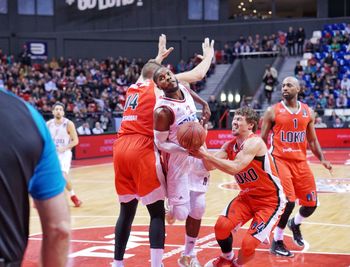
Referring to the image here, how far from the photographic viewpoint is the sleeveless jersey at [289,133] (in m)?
7.20

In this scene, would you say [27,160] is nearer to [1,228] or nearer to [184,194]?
[1,228]

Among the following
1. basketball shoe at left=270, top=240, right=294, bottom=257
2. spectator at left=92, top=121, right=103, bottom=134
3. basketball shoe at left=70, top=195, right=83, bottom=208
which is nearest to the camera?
basketball shoe at left=270, top=240, right=294, bottom=257

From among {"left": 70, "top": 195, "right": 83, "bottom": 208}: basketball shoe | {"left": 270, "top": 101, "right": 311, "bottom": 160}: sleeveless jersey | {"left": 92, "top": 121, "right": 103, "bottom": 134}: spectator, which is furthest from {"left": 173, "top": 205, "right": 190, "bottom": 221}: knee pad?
{"left": 92, "top": 121, "right": 103, "bottom": 134}: spectator

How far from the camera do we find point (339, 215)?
9383 mm

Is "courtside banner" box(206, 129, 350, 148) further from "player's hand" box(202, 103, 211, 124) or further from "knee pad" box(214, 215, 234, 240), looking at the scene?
"knee pad" box(214, 215, 234, 240)

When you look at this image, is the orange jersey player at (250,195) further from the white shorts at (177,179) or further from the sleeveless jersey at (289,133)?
the sleeveless jersey at (289,133)

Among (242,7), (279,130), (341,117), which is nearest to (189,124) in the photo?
(279,130)

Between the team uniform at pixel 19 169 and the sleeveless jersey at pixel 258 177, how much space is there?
13.3ft

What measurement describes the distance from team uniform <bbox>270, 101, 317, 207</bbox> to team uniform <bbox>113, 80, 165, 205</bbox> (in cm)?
203

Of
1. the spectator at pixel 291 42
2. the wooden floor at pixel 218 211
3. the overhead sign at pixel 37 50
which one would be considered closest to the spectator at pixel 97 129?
the wooden floor at pixel 218 211

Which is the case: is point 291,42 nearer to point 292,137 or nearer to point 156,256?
point 292,137

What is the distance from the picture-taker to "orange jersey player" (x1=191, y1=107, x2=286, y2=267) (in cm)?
581

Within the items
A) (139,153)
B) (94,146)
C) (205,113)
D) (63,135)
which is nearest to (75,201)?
(63,135)

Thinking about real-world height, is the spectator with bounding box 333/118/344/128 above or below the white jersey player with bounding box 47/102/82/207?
below
